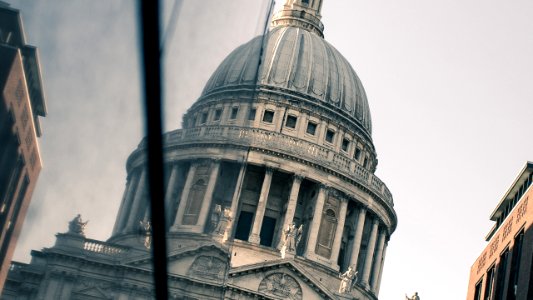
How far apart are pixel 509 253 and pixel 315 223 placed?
123 feet

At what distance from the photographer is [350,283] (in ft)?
232

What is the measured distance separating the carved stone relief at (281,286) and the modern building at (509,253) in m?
17.3

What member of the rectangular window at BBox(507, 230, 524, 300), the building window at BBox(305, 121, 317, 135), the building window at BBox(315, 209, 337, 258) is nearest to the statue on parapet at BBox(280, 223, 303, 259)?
the building window at BBox(315, 209, 337, 258)

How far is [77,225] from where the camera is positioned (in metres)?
2.53

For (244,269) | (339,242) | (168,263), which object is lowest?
(168,263)

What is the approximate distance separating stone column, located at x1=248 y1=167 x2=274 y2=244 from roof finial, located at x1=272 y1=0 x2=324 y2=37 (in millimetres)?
22833

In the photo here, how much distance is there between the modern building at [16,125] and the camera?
90.4 inches

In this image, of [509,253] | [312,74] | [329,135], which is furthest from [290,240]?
[509,253]

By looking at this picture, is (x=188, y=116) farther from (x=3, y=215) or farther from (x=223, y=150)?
(x=3, y=215)

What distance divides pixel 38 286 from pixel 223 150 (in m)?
1.15

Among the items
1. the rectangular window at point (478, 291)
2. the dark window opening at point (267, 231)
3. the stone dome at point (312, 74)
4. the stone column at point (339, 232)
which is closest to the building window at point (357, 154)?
the stone dome at point (312, 74)

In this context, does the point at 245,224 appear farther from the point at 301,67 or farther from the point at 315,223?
the point at 301,67

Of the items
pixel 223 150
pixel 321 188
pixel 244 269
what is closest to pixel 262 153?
pixel 321 188

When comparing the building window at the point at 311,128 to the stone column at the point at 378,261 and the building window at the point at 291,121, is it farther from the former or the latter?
the stone column at the point at 378,261
